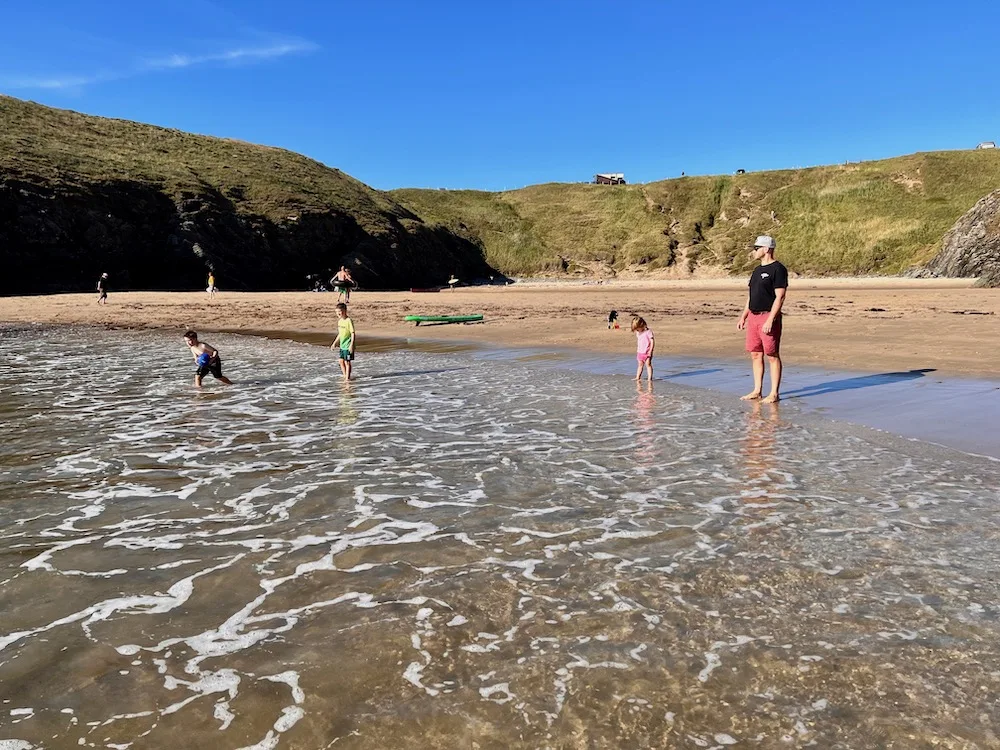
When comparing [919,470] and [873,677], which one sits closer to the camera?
[873,677]

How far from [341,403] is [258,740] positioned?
8590mm

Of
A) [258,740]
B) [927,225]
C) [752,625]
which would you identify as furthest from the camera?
[927,225]

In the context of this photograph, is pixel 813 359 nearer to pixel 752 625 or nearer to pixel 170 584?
pixel 752 625

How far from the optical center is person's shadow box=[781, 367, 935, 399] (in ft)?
37.4

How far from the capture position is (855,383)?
12016mm

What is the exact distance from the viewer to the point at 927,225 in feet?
270

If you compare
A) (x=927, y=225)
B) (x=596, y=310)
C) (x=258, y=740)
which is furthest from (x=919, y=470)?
(x=927, y=225)

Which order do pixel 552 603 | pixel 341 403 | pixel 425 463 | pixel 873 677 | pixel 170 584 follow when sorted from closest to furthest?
pixel 873 677
pixel 552 603
pixel 170 584
pixel 425 463
pixel 341 403

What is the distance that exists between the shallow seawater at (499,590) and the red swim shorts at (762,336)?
244 centimetres

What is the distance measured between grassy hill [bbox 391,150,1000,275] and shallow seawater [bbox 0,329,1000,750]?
7917 cm

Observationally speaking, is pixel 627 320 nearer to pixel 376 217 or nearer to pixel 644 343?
pixel 644 343

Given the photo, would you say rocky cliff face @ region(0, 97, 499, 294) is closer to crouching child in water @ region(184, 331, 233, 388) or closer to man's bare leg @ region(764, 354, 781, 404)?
crouching child in water @ region(184, 331, 233, 388)

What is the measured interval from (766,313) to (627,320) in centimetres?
1540

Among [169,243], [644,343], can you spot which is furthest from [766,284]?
[169,243]
